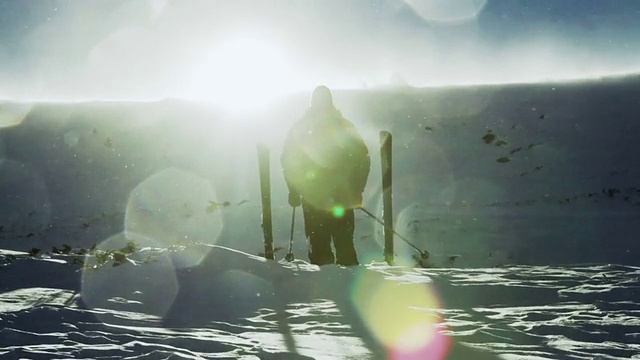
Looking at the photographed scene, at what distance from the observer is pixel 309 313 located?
535cm

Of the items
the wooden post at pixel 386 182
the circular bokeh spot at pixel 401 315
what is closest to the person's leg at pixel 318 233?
the wooden post at pixel 386 182

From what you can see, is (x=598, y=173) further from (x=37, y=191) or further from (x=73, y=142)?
(x=73, y=142)

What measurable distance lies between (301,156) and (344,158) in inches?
21.9

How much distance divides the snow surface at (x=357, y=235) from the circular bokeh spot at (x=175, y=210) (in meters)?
0.11

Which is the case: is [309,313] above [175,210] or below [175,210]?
below

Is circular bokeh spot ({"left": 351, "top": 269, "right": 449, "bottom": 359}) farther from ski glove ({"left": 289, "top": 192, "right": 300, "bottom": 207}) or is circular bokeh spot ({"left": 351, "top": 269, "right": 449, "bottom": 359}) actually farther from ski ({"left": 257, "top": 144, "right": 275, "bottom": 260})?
ski ({"left": 257, "top": 144, "right": 275, "bottom": 260})

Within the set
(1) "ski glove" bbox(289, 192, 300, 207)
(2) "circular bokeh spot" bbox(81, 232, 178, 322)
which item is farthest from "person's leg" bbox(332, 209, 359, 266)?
(2) "circular bokeh spot" bbox(81, 232, 178, 322)

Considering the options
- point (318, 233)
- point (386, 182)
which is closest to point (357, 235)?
point (386, 182)

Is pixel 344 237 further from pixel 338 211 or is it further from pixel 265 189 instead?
pixel 265 189

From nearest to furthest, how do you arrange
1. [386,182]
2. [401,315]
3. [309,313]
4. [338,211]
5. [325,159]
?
[401,315] < [309,313] < [325,159] < [338,211] < [386,182]

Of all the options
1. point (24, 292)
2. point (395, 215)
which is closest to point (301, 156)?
point (24, 292)

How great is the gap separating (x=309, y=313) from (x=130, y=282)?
1869 millimetres

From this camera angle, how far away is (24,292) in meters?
5.55

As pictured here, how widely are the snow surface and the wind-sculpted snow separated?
0.08 feet
